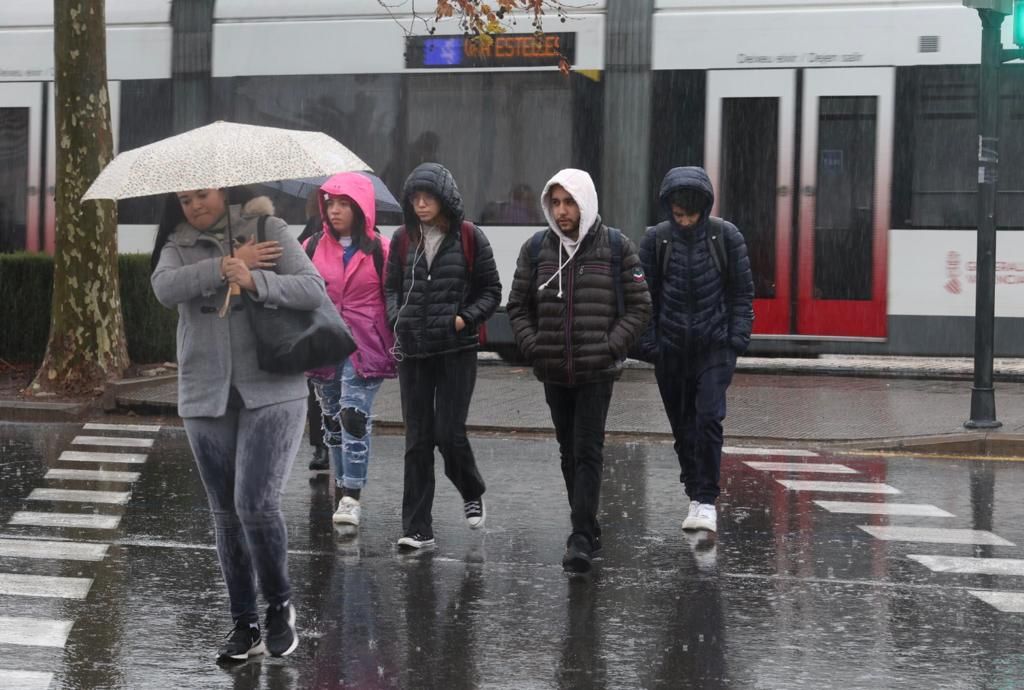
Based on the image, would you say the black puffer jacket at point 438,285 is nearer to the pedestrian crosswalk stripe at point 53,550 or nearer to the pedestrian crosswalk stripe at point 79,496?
the pedestrian crosswalk stripe at point 53,550

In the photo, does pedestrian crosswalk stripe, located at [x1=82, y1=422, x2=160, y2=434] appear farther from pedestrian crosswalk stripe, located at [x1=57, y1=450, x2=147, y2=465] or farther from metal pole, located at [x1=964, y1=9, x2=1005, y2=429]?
metal pole, located at [x1=964, y1=9, x2=1005, y2=429]

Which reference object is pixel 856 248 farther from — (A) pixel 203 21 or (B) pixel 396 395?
(A) pixel 203 21

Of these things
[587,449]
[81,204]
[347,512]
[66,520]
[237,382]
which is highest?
[81,204]

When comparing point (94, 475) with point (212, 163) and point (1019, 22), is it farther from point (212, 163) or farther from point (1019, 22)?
point (1019, 22)

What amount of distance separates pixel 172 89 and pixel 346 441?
33.8 feet

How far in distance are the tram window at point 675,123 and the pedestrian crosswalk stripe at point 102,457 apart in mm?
6902

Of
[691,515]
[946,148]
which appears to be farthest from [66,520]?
[946,148]

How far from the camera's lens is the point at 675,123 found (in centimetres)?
1670

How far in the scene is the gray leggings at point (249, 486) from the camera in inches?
230

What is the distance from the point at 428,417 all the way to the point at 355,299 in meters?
0.88

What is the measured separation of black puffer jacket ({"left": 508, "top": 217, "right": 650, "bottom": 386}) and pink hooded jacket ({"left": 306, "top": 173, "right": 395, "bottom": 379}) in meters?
1.15

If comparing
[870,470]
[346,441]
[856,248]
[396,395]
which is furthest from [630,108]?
[346,441]

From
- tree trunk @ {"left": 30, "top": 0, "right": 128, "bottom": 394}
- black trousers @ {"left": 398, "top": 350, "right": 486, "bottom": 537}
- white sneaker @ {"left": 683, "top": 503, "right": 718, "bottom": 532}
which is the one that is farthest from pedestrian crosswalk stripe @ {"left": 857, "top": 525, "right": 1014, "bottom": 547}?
tree trunk @ {"left": 30, "top": 0, "right": 128, "bottom": 394}

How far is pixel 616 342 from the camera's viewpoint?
7.60m
